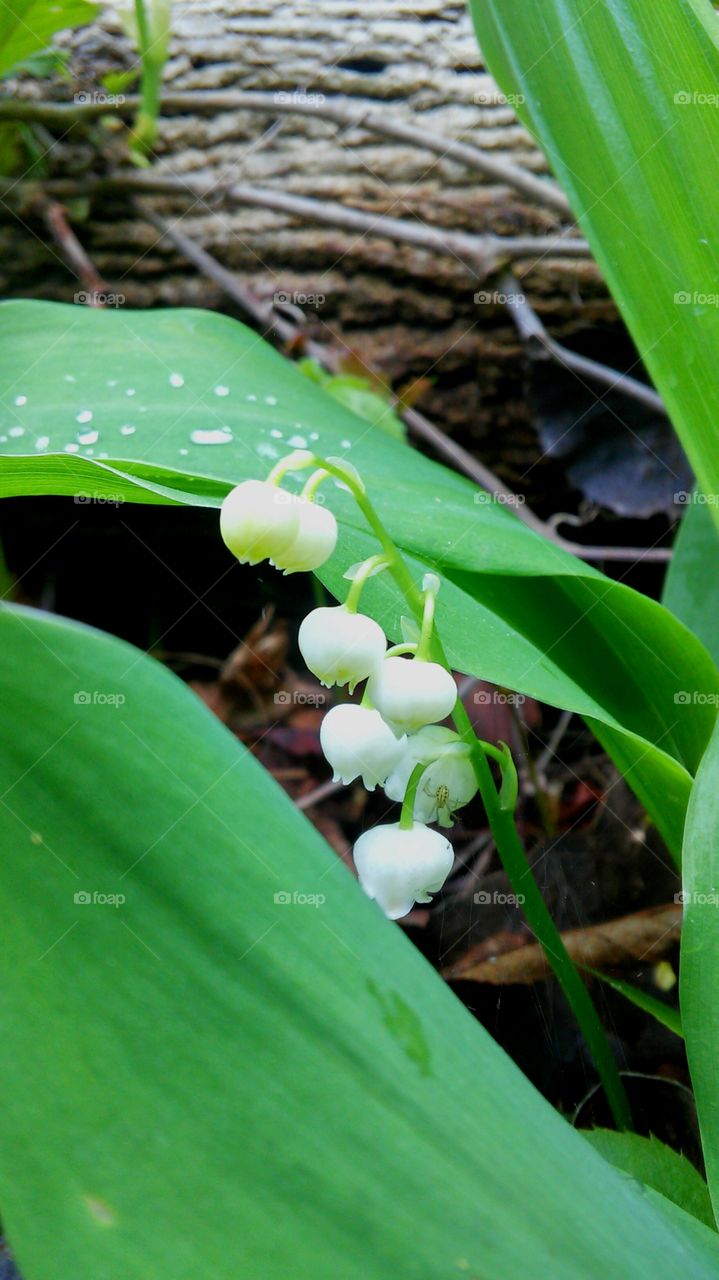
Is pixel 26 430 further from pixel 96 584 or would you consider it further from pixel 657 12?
pixel 96 584

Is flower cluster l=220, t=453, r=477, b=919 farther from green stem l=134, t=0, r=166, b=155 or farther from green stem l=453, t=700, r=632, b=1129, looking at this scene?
green stem l=134, t=0, r=166, b=155

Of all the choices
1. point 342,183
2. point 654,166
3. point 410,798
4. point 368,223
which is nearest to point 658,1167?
point 410,798

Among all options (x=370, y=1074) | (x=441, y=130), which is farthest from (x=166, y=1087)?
(x=441, y=130)

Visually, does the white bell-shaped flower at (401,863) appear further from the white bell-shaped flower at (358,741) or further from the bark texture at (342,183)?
the bark texture at (342,183)

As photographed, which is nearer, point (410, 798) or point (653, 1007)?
point (410, 798)

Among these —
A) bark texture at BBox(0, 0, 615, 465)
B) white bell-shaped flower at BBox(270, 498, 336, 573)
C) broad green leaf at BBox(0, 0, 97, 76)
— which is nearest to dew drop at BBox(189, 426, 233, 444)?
white bell-shaped flower at BBox(270, 498, 336, 573)

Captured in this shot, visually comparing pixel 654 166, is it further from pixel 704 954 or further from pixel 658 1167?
pixel 658 1167
